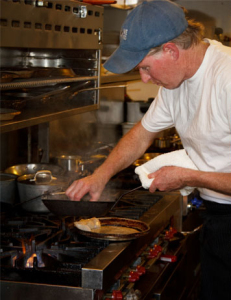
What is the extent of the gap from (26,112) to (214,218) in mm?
1000

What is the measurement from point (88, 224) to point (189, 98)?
71cm

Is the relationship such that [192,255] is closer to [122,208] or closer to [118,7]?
[122,208]

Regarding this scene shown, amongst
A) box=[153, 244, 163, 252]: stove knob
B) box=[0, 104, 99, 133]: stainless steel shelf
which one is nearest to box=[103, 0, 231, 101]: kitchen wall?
box=[0, 104, 99, 133]: stainless steel shelf

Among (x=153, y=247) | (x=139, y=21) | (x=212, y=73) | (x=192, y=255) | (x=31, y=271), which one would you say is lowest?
(x=192, y=255)

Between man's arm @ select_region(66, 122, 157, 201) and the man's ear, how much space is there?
59 cm

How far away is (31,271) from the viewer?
1.97 m

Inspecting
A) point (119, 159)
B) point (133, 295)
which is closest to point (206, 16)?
point (119, 159)

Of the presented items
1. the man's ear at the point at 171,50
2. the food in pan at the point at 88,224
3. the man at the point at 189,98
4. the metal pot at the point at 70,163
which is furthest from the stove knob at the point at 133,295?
the metal pot at the point at 70,163

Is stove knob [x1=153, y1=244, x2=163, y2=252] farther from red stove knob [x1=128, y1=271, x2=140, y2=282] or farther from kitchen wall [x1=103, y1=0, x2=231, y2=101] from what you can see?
kitchen wall [x1=103, y1=0, x2=231, y2=101]

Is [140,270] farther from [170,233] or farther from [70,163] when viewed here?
[70,163]

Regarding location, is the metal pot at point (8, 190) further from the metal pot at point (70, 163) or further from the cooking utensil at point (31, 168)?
the metal pot at point (70, 163)

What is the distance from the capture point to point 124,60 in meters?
2.06

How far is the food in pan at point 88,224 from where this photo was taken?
2.30 meters

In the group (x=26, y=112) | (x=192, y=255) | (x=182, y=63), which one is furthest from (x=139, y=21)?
(x=192, y=255)
